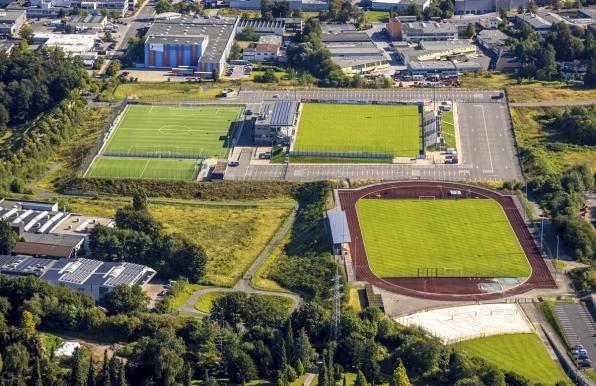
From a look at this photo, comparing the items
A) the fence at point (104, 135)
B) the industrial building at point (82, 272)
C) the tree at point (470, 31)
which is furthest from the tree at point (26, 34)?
the industrial building at point (82, 272)

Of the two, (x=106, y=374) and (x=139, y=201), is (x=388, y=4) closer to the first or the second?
(x=139, y=201)

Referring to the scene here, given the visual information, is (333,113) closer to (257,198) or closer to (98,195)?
(257,198)

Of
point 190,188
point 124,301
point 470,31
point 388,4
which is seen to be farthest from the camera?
point 388,4

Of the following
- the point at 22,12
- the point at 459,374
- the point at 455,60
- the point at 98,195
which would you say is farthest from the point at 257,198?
the point at 22,12

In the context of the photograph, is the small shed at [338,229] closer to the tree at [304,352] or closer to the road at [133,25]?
the tree at [304,352]

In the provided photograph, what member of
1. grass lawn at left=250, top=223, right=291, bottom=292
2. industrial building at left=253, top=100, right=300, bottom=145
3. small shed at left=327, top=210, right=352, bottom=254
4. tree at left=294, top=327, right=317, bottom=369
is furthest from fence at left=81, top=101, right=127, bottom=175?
tree at left=294, top=327, right=317, bottom=369

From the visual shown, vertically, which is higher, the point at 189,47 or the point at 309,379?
the point at 309,379

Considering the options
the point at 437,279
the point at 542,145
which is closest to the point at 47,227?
the point at 437,279
